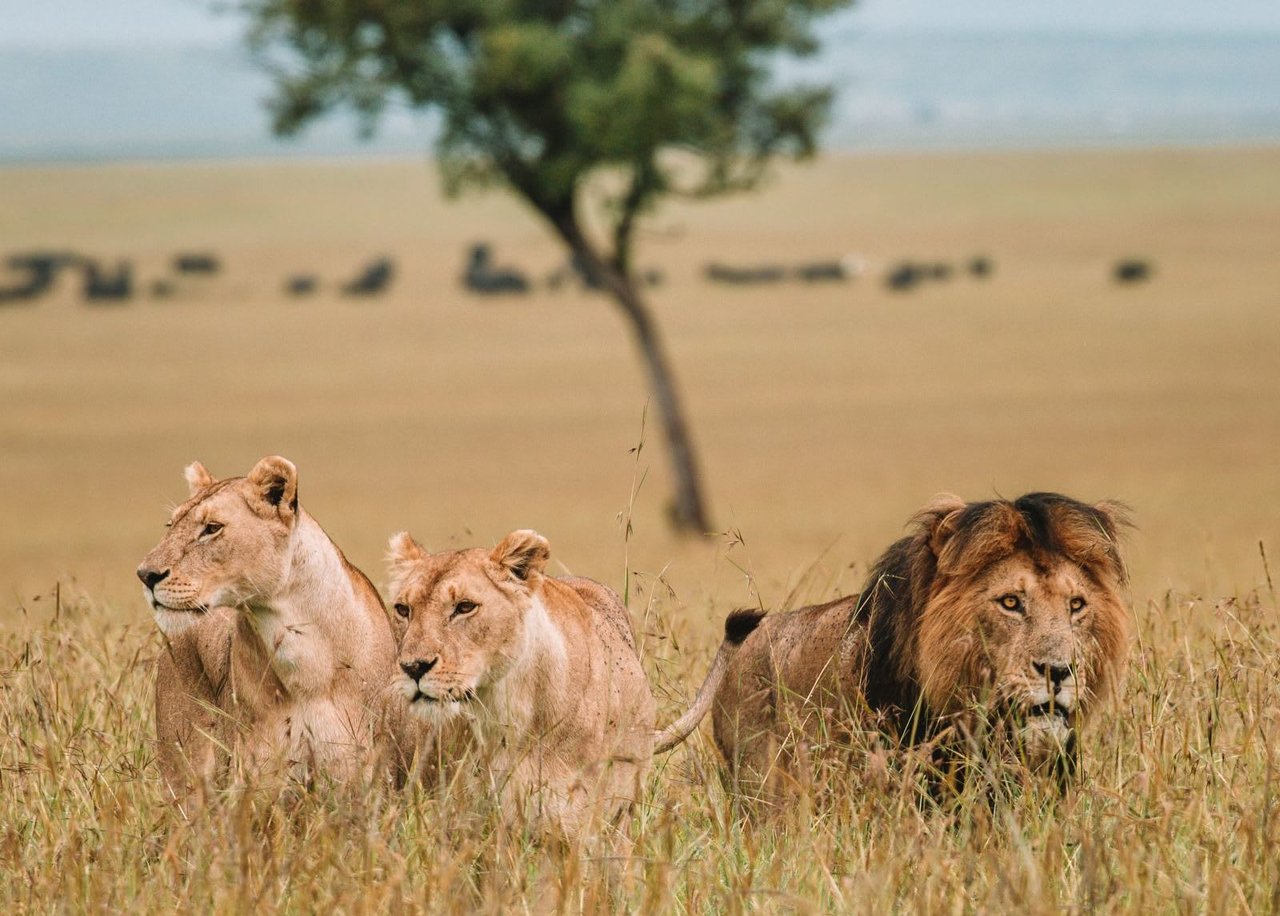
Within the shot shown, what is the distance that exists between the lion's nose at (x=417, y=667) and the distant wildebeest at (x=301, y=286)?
59207mm

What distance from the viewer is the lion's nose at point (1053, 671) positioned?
4785mm

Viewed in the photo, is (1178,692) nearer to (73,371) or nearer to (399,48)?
(399,48)

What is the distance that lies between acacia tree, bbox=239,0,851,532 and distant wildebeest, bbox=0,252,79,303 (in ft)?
138

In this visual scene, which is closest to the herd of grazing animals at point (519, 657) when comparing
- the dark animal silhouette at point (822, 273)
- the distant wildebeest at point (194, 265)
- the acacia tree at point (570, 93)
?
the acacia tree at point (570, 93)

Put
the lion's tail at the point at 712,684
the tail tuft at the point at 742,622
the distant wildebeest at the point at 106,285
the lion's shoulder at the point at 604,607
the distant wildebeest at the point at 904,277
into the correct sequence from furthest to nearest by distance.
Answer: the distant wildebeest at the point at 904,277 → the distant wildebeest at the point at 106,285 → the tail tuft at the point at 742,622 → the lion's shoulder at the point at 604,607 → the lion's tail at the point at 712,684

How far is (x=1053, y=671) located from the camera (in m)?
4.80

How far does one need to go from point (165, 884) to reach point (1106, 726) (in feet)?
8.45

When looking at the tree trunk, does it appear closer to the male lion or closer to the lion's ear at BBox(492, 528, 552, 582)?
the male lion

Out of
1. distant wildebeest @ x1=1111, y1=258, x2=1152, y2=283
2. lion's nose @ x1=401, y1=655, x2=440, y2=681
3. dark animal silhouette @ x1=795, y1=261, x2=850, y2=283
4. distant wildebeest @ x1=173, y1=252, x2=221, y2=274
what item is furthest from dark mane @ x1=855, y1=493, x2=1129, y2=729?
distant wildebeest @ x1=173, y1=252, x2=221, y2=274

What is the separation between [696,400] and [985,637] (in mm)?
34606

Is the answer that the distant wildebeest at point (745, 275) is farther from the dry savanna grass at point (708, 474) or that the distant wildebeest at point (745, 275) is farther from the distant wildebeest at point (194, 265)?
the distant wildebeest at point (194, 265)

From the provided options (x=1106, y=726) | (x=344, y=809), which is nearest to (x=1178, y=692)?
(x=1106, y=726)

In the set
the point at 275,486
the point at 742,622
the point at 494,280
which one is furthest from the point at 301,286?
the point at 275,486

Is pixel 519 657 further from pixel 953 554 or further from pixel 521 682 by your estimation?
pixel 953 554
